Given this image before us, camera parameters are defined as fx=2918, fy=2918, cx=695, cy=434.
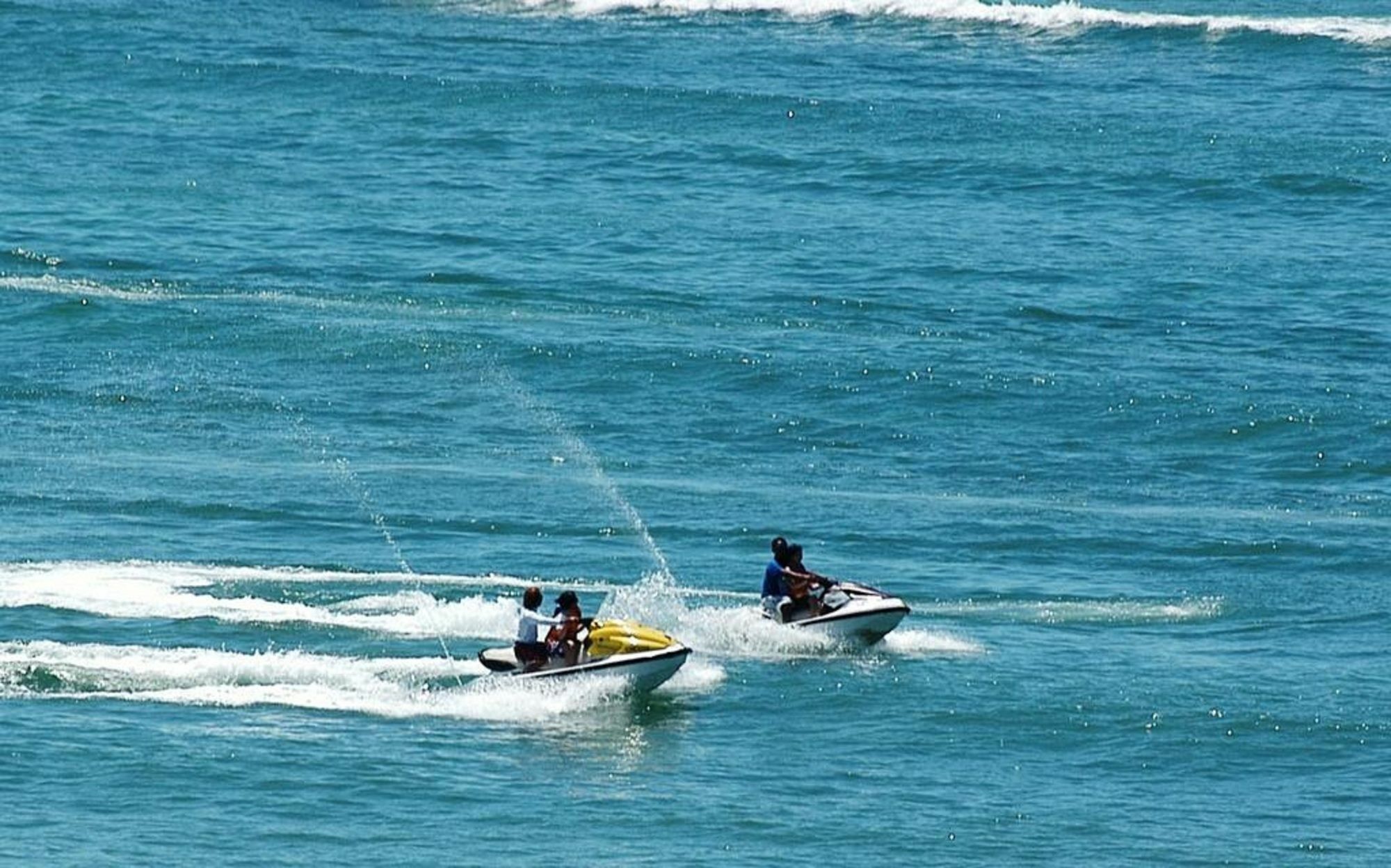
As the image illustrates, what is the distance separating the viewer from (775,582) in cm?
4403

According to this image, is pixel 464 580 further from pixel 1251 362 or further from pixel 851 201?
pixel 851 201

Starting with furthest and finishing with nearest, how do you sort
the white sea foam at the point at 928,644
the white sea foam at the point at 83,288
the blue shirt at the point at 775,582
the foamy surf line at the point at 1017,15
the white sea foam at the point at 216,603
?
1. the foamy surf line at the point at 1017,15
2. the white sea foam at the point at 83,288
3. the white sea foam at the point at 216,603
4. the blue shirt at the point at 775,582
5. the white sea foam at the point at 928,644

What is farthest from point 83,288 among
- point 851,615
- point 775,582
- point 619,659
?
point 619,659

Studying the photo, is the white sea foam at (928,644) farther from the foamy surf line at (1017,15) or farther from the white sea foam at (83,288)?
the foamy surf line at (1017,15)

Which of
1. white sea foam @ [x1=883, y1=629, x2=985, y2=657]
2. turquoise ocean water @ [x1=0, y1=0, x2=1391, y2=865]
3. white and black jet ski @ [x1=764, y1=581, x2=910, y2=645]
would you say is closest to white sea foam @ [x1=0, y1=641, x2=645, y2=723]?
turquoise ocean water @ [x1=0, y1=0, x2=1391, y2=865]

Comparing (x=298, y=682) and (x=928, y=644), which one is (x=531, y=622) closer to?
(x=298, y=682)

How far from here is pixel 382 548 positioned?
160 ft

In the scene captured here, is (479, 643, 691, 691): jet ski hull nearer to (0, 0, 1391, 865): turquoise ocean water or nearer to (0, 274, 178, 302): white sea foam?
(0, 0, 1391, 865): turquoise ocean water

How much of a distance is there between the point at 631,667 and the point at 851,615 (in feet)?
14.1


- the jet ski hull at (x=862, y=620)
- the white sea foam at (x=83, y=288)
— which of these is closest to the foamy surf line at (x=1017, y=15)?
the white sea foam at (x=83, y=288)

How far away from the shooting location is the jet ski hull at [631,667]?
40719 millimetres

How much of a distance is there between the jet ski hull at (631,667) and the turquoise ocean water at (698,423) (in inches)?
12.1

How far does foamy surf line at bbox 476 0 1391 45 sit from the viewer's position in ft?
281

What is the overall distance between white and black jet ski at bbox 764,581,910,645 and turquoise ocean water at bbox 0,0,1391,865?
13.0 inches
